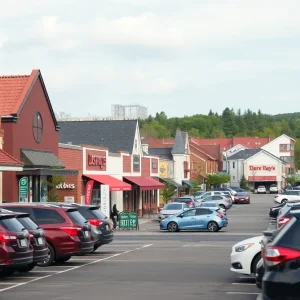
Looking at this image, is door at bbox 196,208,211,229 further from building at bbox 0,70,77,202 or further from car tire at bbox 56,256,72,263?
car tire at bbox 56,256,72,263

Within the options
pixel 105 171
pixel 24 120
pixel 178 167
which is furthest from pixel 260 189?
pixel 24 120

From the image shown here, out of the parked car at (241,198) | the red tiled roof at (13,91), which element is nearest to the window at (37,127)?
the red tiled roof at (13,91)

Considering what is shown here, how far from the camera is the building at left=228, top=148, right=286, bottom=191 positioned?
14638cm

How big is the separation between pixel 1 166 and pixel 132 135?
1369 inches

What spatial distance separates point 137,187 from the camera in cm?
6931

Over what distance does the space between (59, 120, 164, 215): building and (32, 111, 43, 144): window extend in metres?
5.09

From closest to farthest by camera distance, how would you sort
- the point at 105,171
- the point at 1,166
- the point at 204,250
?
the point at 204,250 → the point at 1,166 → the point at 105,171

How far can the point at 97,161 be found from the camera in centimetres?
5675

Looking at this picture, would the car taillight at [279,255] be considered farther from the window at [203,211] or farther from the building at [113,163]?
the building at [113,163]

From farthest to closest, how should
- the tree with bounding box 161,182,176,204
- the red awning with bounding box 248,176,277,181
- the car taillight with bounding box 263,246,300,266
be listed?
the red awning with bounding box 248,176,277,181 → the tree with bounding box 161,182,176,204 → the car taillight with bounding box 263,246,300,266

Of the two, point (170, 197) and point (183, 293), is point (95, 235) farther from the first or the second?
point (170, 197)

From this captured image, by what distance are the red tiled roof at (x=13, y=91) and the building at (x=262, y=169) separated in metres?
103

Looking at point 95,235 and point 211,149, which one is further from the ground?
point 211,149

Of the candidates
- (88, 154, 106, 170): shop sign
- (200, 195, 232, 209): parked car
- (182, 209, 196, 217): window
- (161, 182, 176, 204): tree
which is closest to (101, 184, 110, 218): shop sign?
(182, 209, 196, 217): window
